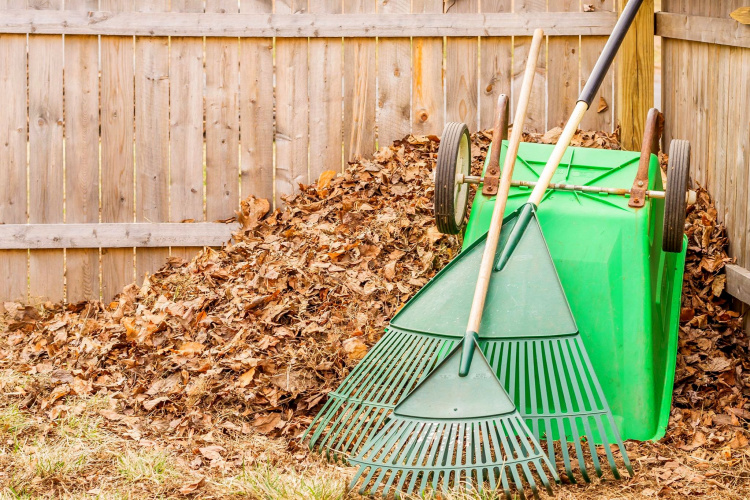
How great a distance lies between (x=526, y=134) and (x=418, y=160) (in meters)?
0.70

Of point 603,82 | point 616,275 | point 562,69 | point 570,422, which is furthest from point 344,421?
point 603,82

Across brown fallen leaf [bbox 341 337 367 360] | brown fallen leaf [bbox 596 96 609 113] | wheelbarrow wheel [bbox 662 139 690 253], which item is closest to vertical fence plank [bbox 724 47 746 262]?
wheelbarrow wheel [bbox 662 139 690 253]

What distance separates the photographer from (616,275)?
3344mm

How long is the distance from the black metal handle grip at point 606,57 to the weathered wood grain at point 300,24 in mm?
1083

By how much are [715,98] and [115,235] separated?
3507mm

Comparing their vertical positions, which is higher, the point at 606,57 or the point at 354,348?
the point at 606,57

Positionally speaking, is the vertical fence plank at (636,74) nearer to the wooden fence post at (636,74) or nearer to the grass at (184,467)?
the wooden fence post at (636,74)

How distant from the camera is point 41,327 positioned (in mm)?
4676

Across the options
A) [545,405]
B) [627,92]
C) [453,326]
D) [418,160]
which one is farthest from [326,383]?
[627,92]

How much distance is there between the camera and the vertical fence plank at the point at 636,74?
488 centimetres

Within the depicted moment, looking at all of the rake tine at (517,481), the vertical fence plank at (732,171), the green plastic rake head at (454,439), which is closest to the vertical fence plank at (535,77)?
the vertical fence plank at (732,171)

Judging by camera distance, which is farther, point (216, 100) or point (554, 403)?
point (216, 100)

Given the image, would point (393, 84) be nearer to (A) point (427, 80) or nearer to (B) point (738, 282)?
(A) point (427, 80)

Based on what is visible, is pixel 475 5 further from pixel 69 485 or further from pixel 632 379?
pixel 69 485
